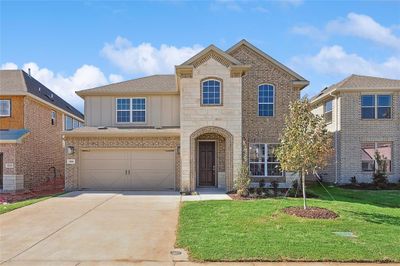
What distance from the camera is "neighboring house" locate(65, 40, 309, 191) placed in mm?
17844

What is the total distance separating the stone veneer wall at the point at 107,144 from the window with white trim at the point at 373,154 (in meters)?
11.2

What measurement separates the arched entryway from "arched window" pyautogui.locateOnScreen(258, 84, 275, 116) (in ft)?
9.26

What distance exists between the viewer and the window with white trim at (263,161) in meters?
19.5

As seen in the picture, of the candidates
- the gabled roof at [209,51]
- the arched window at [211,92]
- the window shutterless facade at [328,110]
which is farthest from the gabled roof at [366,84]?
the arched window at [211,92]

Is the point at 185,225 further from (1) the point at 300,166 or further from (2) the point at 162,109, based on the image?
(2) the point at 162,109

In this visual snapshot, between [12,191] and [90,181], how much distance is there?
13.6 feet

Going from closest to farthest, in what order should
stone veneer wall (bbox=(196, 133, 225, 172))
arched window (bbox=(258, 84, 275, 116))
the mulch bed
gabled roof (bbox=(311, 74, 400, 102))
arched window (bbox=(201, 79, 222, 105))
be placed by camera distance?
the mulch bed, arched window (bbox=(201, 79, 222, 105)), stone veneer wall (bbox=(196, 133, 225, 172)), arched window (bbox=(258, 84, 275, 116)), gabled roof (bbox=(311, 74, 400, 102))

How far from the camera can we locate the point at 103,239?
29.2 ft

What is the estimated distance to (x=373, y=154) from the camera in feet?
69.6

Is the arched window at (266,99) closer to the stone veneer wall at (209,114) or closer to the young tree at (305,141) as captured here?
the stone veneer wall at (209,114)

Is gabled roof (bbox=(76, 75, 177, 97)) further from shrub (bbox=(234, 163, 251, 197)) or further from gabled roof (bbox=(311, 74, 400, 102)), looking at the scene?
gabled roof (bbox=(311, 74, 400, 102))

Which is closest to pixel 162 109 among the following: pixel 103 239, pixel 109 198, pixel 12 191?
pixel 109 198

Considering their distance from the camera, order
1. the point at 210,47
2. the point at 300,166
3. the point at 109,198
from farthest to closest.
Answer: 1. the point at 210,47
2. the point at 109,198
3. the point at 300,166

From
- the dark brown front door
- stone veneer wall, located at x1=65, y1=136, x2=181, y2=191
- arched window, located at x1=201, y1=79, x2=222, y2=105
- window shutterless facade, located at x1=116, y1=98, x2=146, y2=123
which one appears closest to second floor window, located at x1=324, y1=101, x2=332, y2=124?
the dark brown front door
